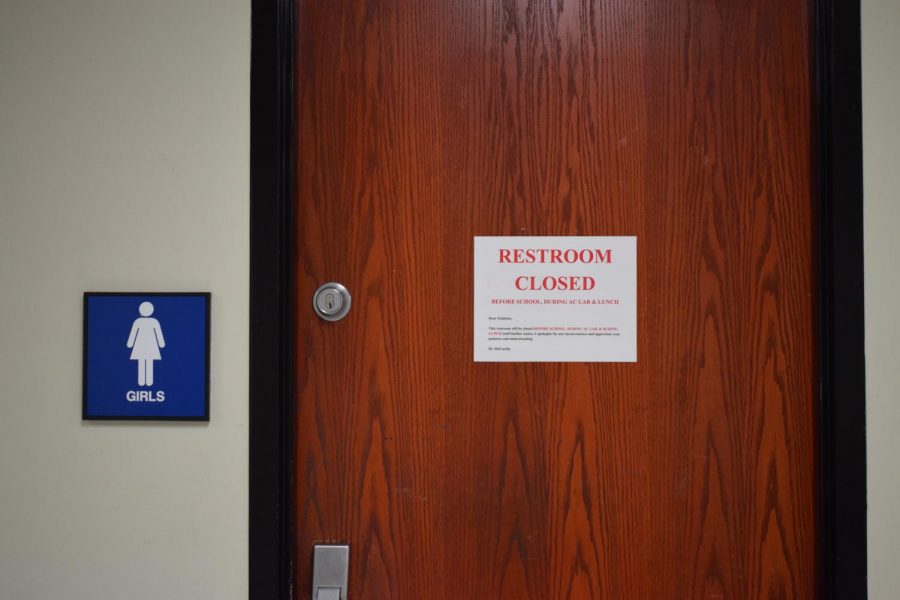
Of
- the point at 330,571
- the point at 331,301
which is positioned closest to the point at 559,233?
the point at 331,301

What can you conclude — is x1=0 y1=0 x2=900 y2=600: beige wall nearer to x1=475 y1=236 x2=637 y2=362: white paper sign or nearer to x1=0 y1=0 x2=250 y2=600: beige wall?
x1=0 y1=0 x2=250 y2=600: beige wall

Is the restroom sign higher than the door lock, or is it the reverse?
the restroom sign

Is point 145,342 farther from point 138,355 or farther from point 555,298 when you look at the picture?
point 555,298

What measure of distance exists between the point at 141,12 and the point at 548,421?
110cm

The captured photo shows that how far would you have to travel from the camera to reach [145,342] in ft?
3.82

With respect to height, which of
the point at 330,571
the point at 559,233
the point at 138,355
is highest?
the point at 559,233

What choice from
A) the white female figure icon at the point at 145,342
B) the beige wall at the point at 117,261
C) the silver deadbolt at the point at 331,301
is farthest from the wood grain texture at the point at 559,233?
the white female figure icon at the point at 145,342

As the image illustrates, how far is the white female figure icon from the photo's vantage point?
1164 millimetres

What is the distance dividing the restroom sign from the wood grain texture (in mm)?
219

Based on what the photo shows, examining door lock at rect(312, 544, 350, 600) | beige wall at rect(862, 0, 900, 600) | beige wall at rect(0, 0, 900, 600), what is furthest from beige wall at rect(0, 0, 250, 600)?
beige wall at rect(862, 0, 900, 600)

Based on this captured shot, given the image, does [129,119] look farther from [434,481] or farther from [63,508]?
[434,481]

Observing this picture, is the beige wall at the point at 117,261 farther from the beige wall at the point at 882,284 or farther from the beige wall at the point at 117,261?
the beige wall at the point at 882,284

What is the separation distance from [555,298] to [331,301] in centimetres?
43

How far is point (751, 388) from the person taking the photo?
118cm
